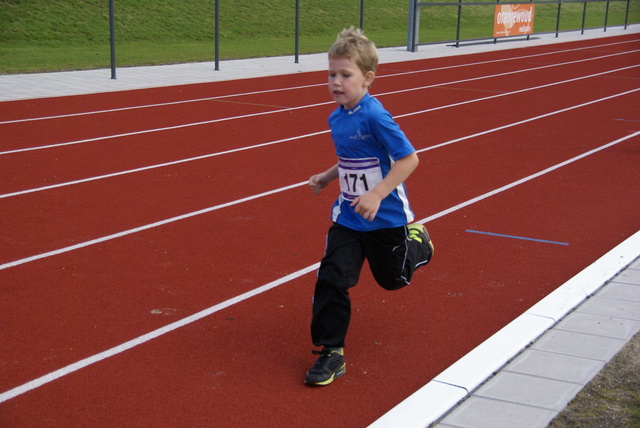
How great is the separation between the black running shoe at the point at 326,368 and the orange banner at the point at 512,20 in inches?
1071

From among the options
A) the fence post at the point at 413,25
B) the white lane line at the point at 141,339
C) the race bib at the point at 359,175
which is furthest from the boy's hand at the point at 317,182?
the fence post at the point at 413,25

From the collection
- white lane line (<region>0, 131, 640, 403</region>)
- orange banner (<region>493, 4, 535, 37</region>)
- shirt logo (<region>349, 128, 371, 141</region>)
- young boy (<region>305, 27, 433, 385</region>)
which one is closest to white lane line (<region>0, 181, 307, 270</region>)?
white lane line (<region>0, 131, 640, 403</region>)

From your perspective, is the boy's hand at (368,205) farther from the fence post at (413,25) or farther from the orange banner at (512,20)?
the orange banner at (512,20)

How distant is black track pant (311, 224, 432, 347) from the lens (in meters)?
4.12

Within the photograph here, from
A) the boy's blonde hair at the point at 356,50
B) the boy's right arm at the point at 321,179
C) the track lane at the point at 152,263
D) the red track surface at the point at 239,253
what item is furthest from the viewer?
the track lane at the point at 152,263

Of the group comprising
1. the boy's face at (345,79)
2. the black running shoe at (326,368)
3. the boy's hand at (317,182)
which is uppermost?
the boy's face at (345,79)

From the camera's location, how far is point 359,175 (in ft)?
13.8

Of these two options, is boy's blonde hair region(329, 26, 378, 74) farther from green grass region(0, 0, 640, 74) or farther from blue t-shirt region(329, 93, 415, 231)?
green grass region(0, 0, 640, 74)

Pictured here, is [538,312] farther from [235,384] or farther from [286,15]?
[286,15]

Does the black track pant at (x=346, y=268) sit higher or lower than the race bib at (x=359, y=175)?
lower

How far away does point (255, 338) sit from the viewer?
15.5 feet

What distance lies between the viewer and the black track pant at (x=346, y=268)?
412 cm

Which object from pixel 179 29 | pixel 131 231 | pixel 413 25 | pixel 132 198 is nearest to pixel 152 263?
pixel 131 231

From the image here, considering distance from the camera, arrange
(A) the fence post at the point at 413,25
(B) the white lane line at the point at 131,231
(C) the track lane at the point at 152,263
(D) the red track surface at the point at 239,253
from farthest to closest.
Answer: (A) the fence post at the point at 413,25, (B) the white lane line at the point at 131,231, (C) the track lane at the point at 152,263, (D) the red track surface at the point at 239,253
